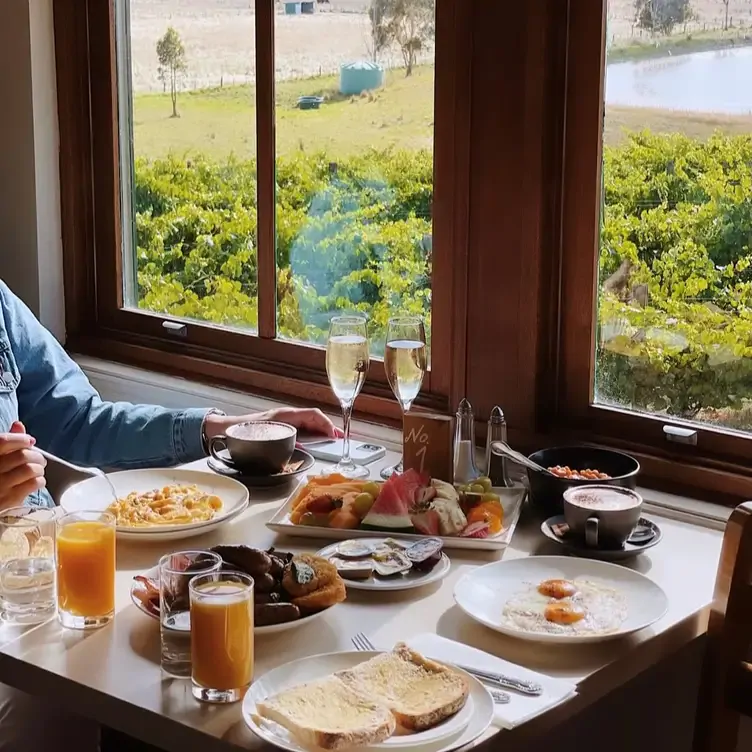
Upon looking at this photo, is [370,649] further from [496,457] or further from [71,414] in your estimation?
[71,414]

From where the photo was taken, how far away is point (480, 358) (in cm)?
226

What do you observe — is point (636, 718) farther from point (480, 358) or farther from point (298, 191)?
point (298, 191)

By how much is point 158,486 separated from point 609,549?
28.8 inches

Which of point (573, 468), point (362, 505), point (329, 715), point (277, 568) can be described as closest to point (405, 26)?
point (573, 468)

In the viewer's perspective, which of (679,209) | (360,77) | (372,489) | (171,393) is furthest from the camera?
(171,393)

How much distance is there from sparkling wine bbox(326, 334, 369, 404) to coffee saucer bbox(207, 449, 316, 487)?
5.6 inches

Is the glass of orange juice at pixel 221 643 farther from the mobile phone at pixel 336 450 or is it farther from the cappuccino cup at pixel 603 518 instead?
the mobile phone at pixel 336 450

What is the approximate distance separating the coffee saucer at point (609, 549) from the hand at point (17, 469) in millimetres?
753

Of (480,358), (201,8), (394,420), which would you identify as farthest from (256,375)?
(201,8)

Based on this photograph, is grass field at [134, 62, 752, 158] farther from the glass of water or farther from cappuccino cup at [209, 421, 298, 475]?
the glass of water

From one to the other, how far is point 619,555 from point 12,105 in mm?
1982

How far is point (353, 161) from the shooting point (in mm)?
2488

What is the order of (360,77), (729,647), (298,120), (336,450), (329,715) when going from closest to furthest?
(329,715) → (729,647) → (336,450) → (360,77) → (298,120)

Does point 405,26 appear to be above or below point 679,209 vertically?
above
